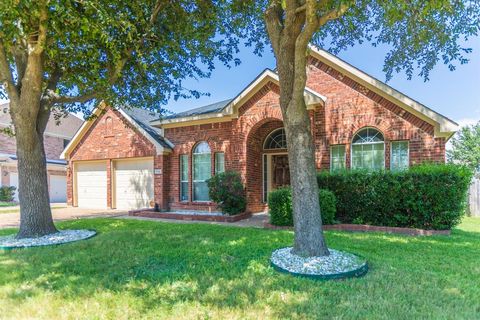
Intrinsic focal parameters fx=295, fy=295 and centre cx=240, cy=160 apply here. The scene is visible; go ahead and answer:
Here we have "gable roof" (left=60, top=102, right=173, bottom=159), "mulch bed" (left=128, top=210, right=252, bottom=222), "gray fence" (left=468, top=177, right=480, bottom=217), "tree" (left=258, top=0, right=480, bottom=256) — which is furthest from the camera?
"gable roof" (left=60, top=102, right=173, bottom=159)

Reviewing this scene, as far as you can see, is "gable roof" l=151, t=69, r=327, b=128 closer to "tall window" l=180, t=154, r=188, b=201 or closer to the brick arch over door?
the brick arch over door

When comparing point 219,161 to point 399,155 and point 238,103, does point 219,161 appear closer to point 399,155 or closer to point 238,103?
point 238,103

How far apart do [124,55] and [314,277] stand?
6440 mm

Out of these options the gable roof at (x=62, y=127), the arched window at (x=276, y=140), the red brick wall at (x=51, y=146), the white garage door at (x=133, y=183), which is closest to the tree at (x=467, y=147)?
the arched window at (x=276, y=140)

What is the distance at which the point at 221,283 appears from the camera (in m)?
3.97

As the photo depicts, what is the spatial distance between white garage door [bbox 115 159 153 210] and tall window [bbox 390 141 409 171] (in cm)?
1021

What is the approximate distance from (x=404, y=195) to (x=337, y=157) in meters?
3.03

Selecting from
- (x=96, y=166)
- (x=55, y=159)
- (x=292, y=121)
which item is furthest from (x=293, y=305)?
(x=55, y=159)

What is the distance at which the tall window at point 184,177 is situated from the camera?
43.1 feet

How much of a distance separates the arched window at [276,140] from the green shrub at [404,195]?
3.62 metres

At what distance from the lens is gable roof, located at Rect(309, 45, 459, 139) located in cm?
885

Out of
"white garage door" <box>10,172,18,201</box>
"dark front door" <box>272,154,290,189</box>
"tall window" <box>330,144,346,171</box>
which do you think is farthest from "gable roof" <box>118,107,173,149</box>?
"white garage door" <box>10,172,18,201</box>

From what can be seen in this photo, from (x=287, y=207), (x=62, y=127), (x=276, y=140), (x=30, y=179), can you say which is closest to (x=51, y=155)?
(x=62, y=127)

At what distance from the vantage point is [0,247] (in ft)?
20.2
